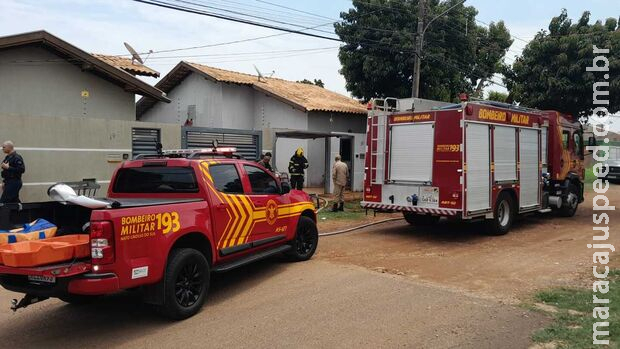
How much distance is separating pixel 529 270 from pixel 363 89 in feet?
53.3

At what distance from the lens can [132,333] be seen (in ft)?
16.3

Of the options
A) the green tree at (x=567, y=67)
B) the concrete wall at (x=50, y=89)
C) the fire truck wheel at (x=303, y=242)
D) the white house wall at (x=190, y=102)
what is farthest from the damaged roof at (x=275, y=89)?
the fire truck wheel at (x=303, y=242)

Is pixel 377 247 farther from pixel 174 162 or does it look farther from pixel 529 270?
pixel 174 162

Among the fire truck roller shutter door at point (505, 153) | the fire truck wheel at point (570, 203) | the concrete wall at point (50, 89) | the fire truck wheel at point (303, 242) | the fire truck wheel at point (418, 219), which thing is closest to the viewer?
the fire truck wheel at point (303, 242)

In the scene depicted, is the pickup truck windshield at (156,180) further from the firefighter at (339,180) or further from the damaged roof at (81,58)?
the damaged roof at (81,58)

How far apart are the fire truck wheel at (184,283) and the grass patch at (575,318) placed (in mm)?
3441

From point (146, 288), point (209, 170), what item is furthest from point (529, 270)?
point (146, 288)

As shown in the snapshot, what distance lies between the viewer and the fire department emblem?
7.05m

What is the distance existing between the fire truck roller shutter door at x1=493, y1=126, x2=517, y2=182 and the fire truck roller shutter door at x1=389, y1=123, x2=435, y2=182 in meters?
1.47

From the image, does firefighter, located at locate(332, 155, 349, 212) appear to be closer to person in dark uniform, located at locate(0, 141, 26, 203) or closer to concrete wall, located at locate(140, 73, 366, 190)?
concrete wall, located at locate(140, 73, 366, 190)

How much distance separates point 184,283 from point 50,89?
39.1 feet

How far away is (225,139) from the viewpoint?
46.4 ft

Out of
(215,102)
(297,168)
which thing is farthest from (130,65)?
(297,168)

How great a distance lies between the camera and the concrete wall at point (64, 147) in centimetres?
1115
